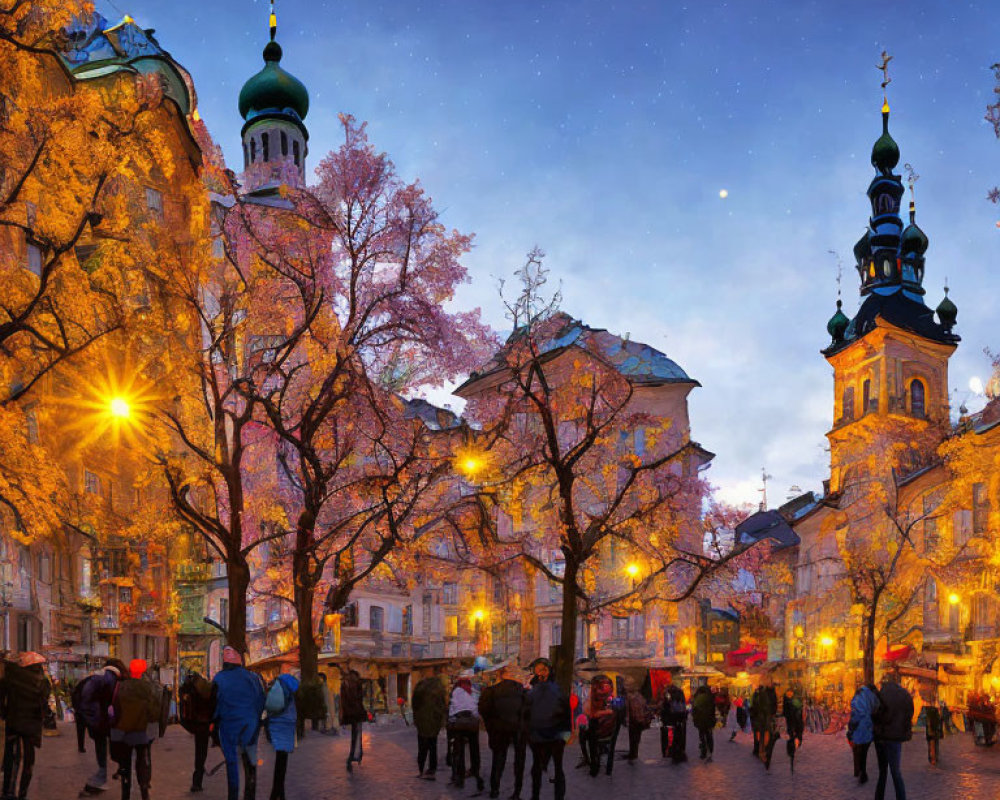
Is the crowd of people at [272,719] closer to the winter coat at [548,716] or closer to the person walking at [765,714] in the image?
the winter coat at [548,716]

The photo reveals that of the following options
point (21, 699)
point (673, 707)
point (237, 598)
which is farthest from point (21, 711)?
point (673, 707)

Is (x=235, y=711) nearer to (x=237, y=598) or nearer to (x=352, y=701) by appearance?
(x=352, y=701)

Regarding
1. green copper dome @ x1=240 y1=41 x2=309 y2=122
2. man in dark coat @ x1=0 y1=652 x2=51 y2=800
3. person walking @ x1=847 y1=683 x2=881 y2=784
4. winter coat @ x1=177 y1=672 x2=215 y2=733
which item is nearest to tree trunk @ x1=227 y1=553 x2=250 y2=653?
winter coat @ x1=177 y1=672 x2=215 y2=733

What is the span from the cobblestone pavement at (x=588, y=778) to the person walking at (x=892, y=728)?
224 cm

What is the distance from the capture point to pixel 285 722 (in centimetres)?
1141

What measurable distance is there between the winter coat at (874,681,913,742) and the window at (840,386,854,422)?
70.2 m

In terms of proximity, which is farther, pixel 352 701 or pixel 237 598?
pixel 237 598

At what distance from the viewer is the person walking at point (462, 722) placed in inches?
588

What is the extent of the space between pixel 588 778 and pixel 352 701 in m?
4.36

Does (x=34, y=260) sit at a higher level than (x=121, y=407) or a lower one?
higher

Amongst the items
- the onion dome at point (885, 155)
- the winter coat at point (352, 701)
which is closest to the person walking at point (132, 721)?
the winter coat at point (352, 701)

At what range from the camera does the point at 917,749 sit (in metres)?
28.2

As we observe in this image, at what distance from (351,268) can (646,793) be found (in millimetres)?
12455

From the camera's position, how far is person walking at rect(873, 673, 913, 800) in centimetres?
1233
